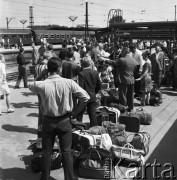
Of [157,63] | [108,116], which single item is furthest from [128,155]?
[157,63]

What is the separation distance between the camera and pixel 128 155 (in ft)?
18.1

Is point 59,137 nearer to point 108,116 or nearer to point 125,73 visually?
point 108,116

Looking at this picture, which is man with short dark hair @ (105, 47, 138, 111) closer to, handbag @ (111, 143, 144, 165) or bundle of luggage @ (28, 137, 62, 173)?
handbag @ (111, 143, 144, 165)

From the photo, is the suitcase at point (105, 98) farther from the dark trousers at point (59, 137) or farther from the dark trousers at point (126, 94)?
the dark trousers at point (59, 137)

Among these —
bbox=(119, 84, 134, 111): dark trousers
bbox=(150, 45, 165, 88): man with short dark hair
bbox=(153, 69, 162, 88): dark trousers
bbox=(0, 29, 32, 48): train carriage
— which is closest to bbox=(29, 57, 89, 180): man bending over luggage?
bbox=(119, 84, 134, 111): dark trousers

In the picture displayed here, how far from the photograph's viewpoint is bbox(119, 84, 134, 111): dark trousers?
857 cm

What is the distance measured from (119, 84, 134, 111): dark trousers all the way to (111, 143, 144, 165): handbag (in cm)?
314

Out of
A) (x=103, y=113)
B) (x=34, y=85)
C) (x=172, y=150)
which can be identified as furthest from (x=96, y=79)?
(x=34, y=85)

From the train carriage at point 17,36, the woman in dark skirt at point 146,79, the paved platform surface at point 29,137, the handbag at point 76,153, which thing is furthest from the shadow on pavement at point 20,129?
the train carriage at point 17,36

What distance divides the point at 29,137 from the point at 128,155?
2488mm

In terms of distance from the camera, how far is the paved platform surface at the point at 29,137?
210 inches

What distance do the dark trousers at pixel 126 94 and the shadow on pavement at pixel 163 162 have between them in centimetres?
200

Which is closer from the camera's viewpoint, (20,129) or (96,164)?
(96,164)

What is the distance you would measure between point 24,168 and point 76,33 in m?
46.9
